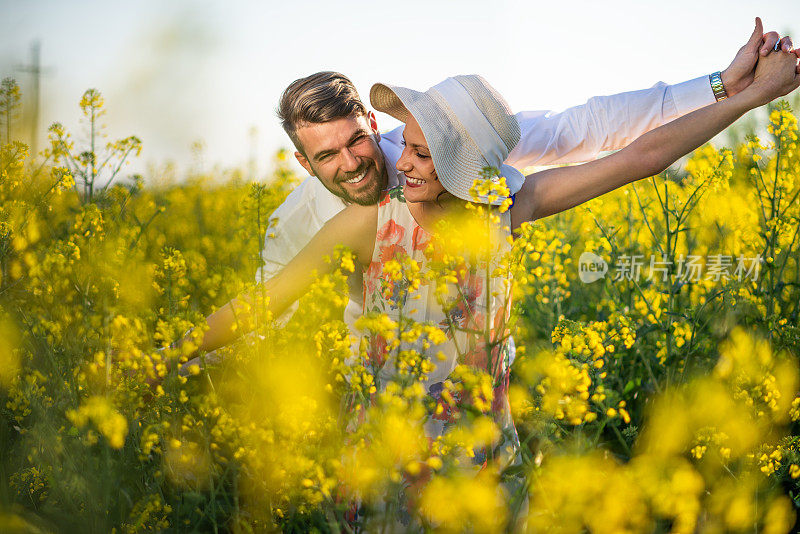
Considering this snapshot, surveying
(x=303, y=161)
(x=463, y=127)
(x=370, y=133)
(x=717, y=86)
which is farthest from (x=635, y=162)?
(x=303, y=161)

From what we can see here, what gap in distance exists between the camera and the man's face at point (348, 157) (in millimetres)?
2252

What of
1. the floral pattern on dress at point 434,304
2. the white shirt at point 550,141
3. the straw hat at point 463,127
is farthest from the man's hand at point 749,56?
the floral pattern on dress at point 434,304

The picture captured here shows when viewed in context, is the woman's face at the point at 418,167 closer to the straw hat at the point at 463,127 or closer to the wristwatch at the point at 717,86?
the straw hat at the point at 463,127

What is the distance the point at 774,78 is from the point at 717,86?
41 centimetres

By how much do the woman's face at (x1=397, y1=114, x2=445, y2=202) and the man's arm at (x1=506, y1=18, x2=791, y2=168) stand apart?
1.29 metres

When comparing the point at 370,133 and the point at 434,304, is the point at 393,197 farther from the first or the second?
the point at 370,133

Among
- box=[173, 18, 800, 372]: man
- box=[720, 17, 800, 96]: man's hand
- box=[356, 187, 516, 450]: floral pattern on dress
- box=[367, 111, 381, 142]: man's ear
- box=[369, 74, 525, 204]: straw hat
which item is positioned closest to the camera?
box=[369, 74, 525, 204]: straw hat

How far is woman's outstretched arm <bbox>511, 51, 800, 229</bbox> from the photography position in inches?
65.0

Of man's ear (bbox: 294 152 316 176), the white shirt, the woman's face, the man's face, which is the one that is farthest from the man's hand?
man's ear (bbox: 294 152 316 176)

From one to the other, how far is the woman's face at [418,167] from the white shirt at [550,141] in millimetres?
972

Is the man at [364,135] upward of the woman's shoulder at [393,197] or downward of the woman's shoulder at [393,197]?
upward

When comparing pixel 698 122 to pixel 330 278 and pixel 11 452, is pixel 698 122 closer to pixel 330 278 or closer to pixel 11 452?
pixel 330 278

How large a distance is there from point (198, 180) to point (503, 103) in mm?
5140

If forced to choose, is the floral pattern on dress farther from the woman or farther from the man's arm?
the man's arm
